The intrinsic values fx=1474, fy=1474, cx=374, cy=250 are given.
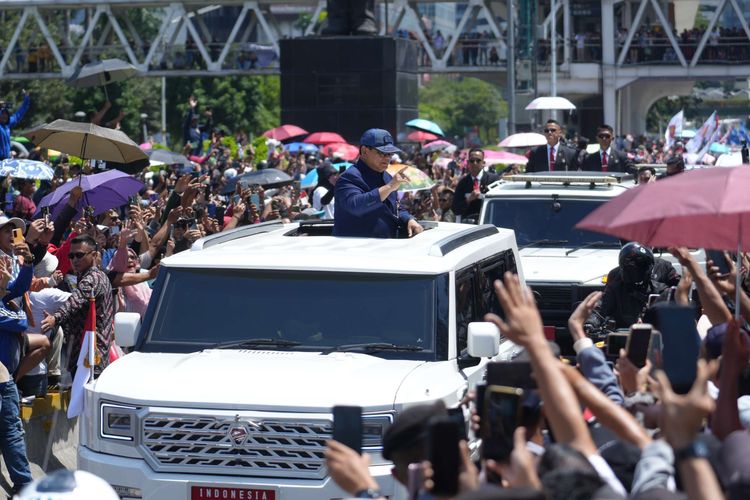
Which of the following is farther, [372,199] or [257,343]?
[372,199]

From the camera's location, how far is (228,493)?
26.3ft

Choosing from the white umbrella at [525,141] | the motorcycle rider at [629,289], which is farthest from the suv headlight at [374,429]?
the white umbrella at [525,141]

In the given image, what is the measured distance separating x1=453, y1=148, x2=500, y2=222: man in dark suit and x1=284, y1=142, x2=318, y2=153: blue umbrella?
1950 centimetres

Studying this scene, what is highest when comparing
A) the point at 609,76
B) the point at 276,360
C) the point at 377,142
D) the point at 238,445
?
the point at 609,76

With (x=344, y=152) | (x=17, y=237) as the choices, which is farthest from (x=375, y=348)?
(x=344, y=152)

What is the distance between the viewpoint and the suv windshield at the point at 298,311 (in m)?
8.88

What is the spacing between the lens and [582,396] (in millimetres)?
5652

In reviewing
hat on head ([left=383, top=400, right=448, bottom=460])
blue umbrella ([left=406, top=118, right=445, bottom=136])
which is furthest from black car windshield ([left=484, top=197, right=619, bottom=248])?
blue umbrella ([left=406, top=118, right=445, bottom=136])

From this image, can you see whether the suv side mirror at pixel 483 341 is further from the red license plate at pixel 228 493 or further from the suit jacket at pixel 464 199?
the suit jacket at pixel 464 199

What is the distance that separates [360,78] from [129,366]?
3057 cm

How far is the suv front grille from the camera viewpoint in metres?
8.03

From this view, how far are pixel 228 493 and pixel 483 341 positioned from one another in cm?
167

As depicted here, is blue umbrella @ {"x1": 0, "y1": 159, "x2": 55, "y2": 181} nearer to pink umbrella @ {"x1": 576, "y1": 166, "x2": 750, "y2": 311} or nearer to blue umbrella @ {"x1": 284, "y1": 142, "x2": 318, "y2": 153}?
pink umbrella @ {"x1": 576, "y1": 166, "x2": 750, "y2": 311}

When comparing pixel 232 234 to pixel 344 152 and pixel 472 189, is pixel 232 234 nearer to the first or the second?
pixel 472 189
